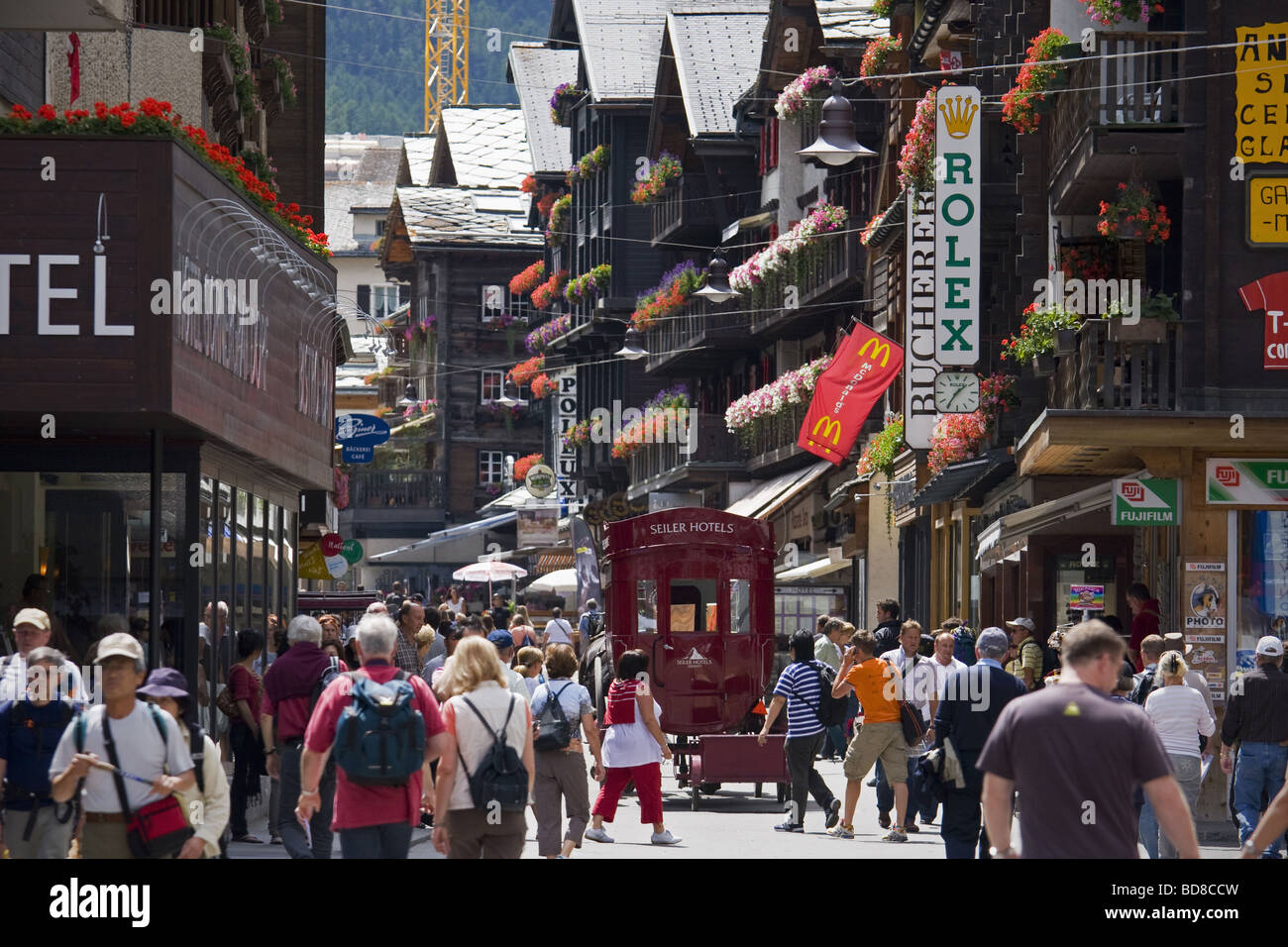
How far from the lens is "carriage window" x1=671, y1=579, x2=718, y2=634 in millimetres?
27312

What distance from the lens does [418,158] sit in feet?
295

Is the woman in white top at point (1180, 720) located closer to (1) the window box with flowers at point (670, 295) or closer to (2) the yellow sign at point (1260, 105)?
(2) the yellow sign at point (1260, 105)

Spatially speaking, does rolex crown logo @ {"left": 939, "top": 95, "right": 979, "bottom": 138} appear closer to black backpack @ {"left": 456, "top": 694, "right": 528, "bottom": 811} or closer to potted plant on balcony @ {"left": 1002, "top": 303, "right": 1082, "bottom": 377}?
potted plant on balcony @ {"left": 1002, "top": 303, "right": 1082, "bottom": 377}

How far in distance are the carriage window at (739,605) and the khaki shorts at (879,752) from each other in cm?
736

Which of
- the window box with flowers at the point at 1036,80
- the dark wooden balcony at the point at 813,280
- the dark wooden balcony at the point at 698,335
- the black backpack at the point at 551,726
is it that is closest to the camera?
the black backpack at the point at 551,726

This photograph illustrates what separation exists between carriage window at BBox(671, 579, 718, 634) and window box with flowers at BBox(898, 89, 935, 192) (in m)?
6.49

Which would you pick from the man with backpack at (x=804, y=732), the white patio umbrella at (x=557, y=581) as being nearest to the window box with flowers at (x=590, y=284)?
the white patio umbrella at (x=557, y=581)

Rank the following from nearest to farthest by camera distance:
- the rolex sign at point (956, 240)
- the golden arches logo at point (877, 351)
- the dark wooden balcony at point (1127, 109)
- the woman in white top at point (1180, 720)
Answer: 1. the woman in white top at point (1180, 720)
2. the dark wooden balcony at point (1127, 109)
3. the rolex sign at point (956, 240)
4. the golden arches logo at point (877, 351)

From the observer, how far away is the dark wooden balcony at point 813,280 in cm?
4156
